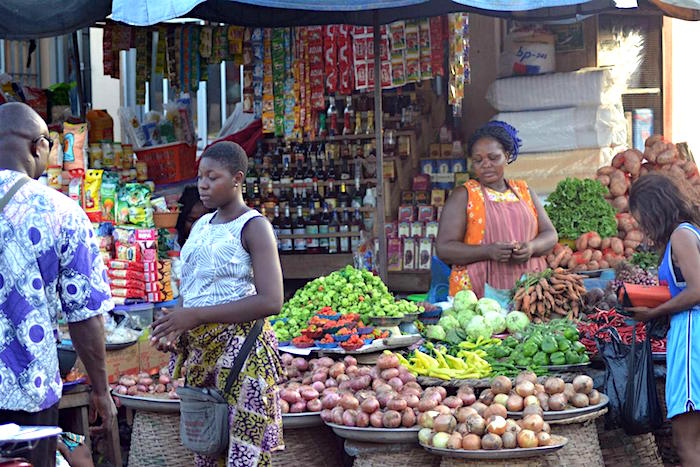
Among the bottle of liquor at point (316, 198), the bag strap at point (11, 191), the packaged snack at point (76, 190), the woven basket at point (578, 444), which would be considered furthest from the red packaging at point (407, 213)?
the bag strap at point (11, 191)

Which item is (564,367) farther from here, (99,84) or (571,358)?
(99,84)

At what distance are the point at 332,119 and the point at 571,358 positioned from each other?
504cm

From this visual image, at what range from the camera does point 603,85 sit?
9.91m

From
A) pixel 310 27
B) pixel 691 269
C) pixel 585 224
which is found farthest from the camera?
pixel 310 27

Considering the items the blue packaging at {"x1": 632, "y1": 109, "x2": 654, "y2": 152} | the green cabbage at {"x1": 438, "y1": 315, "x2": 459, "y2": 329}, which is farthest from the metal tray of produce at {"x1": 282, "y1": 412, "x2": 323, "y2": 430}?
the blue packaging at {"x1": 632, "y1": 109, "x2": 654, "y2": 152}

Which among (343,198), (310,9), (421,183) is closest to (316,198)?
(343,198)

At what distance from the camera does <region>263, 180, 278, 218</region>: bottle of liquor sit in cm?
995

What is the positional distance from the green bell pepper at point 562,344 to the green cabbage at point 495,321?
51cm

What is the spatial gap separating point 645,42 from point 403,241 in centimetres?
336

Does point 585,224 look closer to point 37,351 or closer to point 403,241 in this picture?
point 403,241

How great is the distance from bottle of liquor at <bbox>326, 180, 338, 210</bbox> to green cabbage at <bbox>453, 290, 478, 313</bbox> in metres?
3.83

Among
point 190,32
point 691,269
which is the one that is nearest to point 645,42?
point 190,32

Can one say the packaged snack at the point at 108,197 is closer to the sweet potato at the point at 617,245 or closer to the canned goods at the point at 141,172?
the canned goods at the point at 141,172

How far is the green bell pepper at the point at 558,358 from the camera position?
5.37 metres
